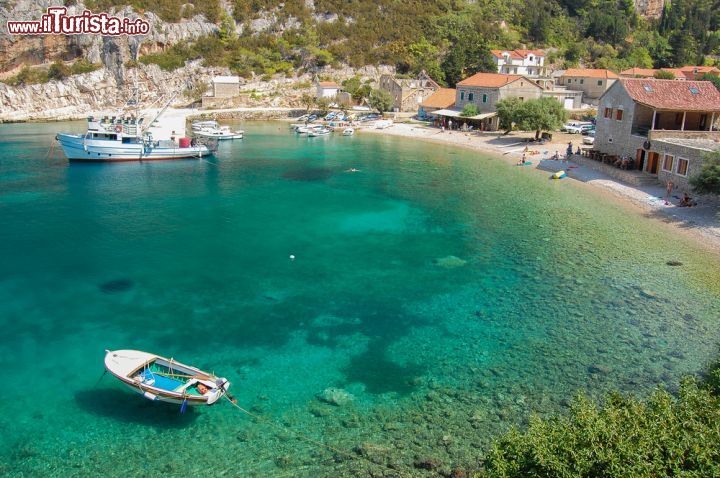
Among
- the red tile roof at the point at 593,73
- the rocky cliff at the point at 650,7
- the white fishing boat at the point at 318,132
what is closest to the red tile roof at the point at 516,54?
the red tile roof at the point at 593,73

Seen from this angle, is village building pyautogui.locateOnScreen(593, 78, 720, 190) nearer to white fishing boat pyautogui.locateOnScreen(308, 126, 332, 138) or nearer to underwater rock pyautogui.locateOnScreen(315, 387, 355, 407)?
underwater rock pyautogui.locateOnScreen(315, 387, 355, 407)

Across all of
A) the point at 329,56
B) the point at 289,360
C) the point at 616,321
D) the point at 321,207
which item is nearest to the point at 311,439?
the point at 289,360

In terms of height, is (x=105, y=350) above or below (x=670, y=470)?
below

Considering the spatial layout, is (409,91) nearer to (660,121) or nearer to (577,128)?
(577,128)

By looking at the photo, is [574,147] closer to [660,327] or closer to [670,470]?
[660,327]

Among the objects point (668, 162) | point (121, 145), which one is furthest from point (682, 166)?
point (121, 145)

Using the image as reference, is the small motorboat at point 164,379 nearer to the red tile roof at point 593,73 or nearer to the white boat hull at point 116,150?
the white boat hull at point 116,150
